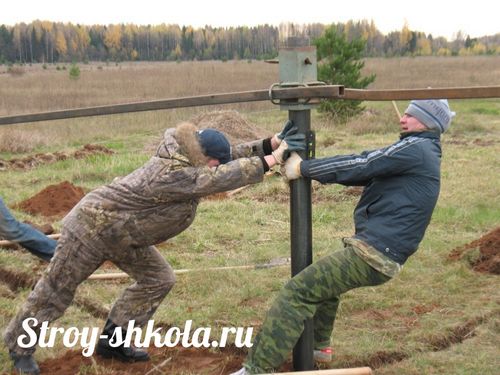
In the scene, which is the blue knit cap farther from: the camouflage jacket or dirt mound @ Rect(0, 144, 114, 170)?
dirt mound @ Rect(0, 144, 114, 170)

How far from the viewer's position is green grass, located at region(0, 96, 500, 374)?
17.6ft

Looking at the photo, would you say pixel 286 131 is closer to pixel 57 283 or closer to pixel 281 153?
pixel 281 153

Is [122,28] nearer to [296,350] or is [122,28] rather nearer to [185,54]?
[185,54]

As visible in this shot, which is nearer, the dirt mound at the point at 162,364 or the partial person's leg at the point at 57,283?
the partial person's leg at the point at 57,283

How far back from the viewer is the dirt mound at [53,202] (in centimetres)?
1045

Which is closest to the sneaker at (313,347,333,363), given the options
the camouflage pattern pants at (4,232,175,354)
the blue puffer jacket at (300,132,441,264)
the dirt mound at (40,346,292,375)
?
the dirt mound at (40,346,292,375)

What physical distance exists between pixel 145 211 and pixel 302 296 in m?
1.08

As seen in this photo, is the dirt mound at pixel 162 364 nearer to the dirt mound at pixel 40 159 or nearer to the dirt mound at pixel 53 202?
the dirt mound at pixel 53 202

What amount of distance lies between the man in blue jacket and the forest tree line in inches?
2692

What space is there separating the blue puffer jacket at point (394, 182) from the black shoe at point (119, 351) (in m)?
1.86

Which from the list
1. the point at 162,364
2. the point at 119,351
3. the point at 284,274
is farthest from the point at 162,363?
the point at 284,274

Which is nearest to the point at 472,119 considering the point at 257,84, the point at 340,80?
the point at 340,80

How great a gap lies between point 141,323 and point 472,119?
18.8 metres

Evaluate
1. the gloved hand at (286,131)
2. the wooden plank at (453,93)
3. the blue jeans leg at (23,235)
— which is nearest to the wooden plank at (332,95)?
the wooden plank at (453,93)
